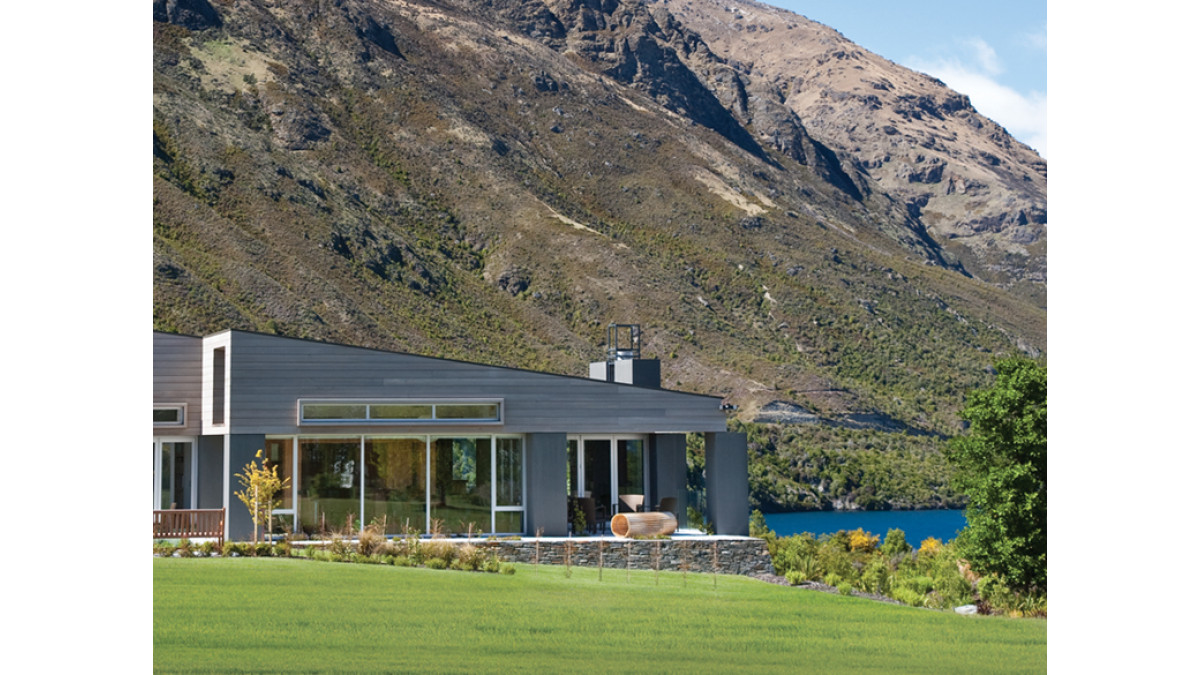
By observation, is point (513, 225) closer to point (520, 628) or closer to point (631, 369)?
point (631, 369)

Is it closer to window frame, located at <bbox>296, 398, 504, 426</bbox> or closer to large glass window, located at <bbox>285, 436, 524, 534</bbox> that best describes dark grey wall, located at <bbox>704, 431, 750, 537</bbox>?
large glass window, located at <bbox>285, 436, 524, 534</bbox>

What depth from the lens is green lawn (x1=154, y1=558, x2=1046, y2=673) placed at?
14.1 metres

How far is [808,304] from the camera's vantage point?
73688 mm

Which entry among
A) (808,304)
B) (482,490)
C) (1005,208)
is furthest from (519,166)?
(1005,208)

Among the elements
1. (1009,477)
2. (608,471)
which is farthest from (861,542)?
(1009,477)

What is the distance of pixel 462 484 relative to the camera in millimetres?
22031

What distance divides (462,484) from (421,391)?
5.51ft

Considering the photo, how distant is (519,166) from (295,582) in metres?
67.1

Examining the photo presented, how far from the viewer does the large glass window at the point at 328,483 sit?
21.4 meters

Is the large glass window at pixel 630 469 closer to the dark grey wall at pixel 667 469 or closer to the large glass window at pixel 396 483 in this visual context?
the dark grey wall at pixel 667 469

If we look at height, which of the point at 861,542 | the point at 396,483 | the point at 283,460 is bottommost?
the point at 861,542

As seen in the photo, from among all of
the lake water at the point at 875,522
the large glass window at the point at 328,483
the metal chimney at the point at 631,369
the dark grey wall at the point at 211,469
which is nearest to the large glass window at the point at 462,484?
the large glass window at the point at 328,483

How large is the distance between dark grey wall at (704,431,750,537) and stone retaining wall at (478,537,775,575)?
0.71 meters

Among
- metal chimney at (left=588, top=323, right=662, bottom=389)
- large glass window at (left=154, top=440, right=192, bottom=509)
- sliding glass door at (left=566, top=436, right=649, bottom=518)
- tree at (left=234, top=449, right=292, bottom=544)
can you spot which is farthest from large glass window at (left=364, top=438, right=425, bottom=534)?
metal chimney at (left=588, top=323, right=662, bottom=389)
